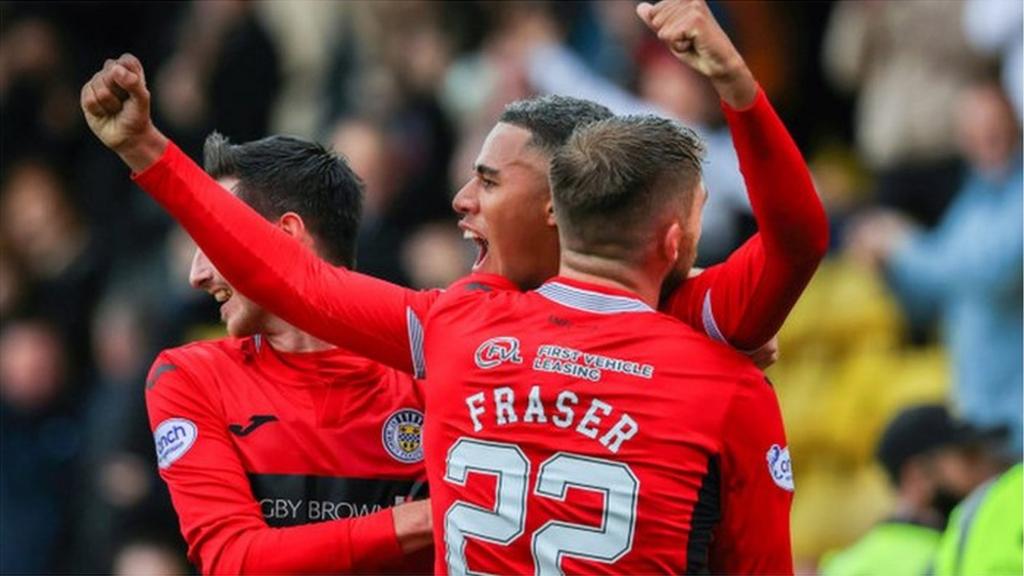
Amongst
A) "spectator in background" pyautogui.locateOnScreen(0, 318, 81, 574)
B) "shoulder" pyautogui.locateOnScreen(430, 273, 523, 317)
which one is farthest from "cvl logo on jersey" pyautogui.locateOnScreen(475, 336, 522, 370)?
"spectator in background" pyautogui.locateOnScreen(0, 318, 81, 574)

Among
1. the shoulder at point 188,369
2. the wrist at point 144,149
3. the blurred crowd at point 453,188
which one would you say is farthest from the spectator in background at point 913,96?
the wrist at point 144,149

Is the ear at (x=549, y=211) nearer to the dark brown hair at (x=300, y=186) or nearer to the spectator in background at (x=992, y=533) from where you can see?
the dark brown hair at (x=300, y=186)

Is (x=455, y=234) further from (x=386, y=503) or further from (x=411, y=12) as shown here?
(x=386, y=503)

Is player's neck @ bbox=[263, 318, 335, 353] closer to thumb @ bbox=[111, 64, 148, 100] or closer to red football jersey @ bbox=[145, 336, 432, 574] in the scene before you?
red football jersey @ bbox=[145, 336, 432, 574]

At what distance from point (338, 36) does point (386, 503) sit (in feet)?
22.4

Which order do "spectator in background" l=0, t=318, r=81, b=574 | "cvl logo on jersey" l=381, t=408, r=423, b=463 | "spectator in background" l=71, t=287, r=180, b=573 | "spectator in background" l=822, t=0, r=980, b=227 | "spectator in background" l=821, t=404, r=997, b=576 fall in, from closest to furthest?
"cvl logo on jersey" l=381, t=408, r=423, b=463, "spectator in background" l=821, t=404, r=997, b=576, "spectator in background" l=822, t=0, r=980, b=227, "spectator in background" l=71, t=287, r=180, b=573, "spectator in background" l=0, t=318, r=81, b=574

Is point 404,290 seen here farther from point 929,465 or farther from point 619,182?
point 929,465

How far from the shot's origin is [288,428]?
14.9 ft

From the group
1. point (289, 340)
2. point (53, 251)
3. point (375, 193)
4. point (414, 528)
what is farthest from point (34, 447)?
point (414, 528)

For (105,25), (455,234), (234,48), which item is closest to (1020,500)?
(455,234)

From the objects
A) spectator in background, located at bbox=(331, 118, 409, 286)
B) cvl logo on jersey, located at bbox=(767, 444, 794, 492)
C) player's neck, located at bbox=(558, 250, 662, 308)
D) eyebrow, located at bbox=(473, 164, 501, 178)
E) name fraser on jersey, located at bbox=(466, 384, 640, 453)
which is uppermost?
eyebrow, located at bbox=(473, 164, 501, 178)

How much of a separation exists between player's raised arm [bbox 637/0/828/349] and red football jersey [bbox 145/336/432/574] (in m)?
0.85

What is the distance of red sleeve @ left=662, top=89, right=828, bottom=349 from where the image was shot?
3775 mm

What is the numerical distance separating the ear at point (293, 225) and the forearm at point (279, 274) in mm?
463
